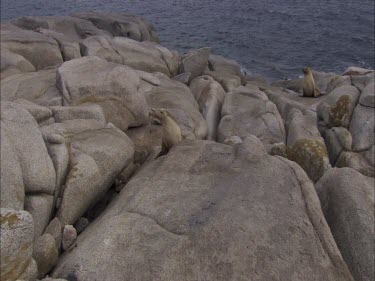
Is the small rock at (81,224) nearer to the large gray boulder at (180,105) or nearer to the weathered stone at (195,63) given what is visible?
the large gray boulder at (180,105)

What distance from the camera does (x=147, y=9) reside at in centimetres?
6594

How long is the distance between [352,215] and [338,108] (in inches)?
503

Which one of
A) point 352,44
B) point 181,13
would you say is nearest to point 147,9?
point 181,13

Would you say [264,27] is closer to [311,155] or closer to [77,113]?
[311,155]

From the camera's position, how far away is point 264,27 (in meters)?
57.1

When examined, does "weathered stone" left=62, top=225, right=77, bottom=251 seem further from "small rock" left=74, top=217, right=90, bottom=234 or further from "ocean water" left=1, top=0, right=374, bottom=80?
"ocean water" left=1, top=0, right=374, bottom=80

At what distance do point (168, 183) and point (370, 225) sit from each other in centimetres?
618

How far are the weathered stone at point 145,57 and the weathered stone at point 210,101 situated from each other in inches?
186

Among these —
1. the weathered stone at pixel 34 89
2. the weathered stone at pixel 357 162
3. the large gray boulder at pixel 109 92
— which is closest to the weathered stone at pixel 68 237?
the large gray boulder at pixel 109 92

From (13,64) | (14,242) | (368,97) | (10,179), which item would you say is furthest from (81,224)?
(13,64)

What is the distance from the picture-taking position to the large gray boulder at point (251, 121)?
2323cm

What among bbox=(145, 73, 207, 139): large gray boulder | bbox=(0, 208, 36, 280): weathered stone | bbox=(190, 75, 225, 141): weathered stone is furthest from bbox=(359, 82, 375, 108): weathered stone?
bbox=(0, 208, 36, 280): weathered stone

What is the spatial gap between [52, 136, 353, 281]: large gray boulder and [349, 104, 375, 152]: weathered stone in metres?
9.96

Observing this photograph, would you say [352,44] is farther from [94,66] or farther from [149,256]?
[149,256]
